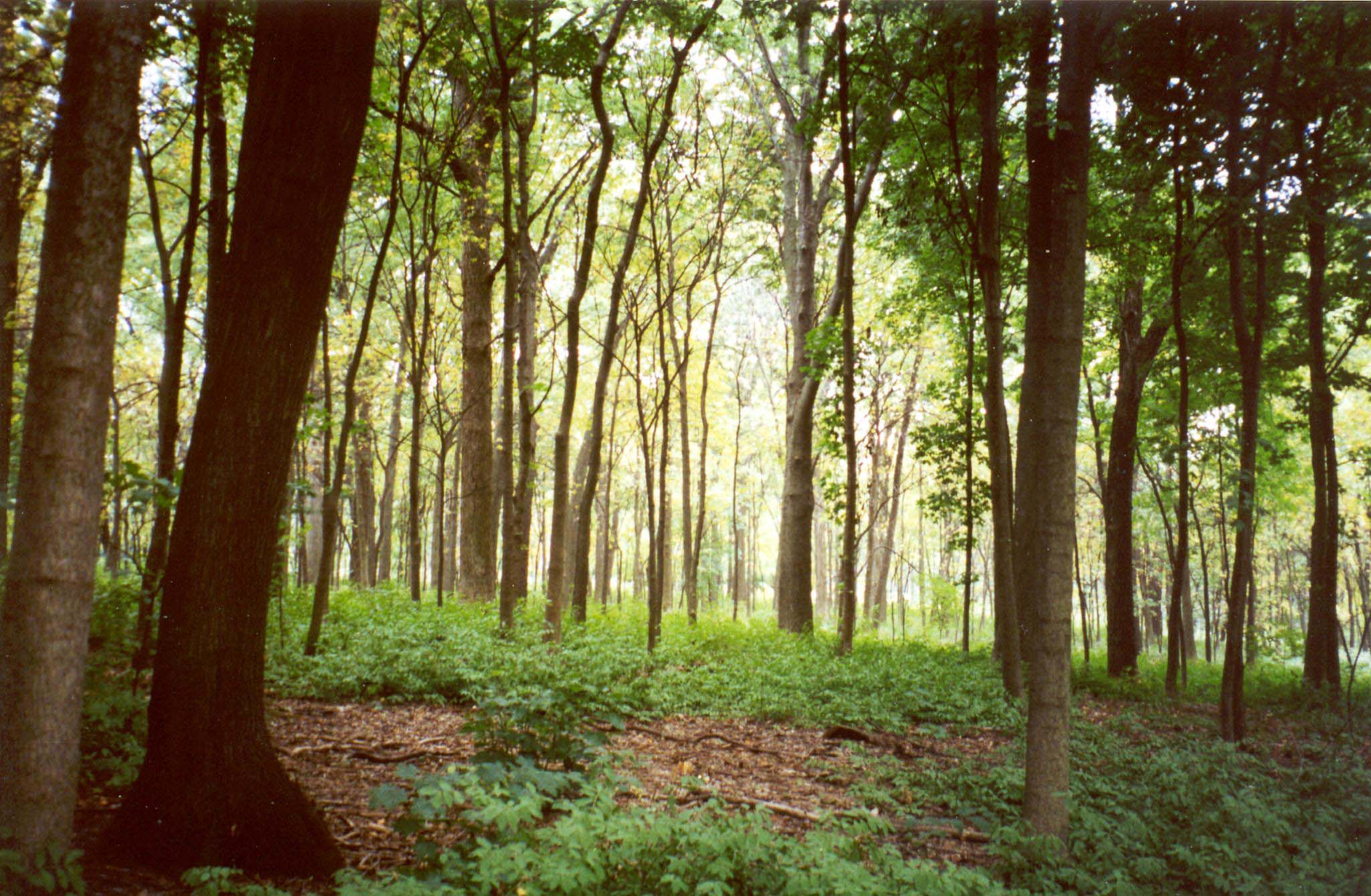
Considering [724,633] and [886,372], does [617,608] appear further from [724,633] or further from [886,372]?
[886,372]

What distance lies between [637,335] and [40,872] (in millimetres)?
9238

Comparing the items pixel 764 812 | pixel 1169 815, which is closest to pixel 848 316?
pixel 1169 815

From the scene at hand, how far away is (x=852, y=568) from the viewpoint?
1070cm

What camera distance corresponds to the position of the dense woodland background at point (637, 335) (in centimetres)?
313

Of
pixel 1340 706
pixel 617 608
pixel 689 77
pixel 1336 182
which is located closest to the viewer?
pixel 1336 182

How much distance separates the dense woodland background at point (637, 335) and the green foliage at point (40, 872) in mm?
40

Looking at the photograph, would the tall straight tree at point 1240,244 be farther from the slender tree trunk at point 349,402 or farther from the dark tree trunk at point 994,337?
the slender tree trunk at point 349,402

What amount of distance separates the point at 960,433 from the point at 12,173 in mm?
12304

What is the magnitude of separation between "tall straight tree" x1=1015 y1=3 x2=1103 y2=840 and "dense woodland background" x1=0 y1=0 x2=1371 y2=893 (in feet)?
0.08

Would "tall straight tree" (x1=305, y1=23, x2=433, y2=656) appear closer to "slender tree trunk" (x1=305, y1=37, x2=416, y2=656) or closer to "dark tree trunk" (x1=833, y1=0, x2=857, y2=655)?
"slender tree trunk" (x1=305, y1=37, x2=416, y2=656)

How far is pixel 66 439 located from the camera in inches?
108

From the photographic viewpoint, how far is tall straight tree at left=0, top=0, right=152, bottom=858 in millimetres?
2713

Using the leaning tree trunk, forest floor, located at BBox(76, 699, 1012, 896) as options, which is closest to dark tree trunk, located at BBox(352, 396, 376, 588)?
forest floor, located at BBox(76, 699, 1012, 896)

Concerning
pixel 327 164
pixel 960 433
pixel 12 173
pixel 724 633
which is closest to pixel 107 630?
pixel 327 164
